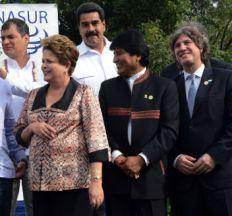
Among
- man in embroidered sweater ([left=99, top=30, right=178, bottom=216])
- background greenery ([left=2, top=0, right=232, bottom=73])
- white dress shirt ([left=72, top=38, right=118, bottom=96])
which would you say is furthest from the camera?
background greenery ([left=2, top=0, right=232, bottom=73])

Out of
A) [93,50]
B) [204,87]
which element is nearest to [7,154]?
[93,50]

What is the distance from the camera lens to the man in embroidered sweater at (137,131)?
4.02 m

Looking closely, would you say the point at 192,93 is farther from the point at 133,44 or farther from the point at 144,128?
the point at 133,44

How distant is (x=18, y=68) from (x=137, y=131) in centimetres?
128

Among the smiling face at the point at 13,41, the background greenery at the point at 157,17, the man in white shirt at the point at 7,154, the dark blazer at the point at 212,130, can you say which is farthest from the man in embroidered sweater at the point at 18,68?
the background greenery at the point at 157,17

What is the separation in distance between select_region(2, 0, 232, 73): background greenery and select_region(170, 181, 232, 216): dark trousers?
7.23 meters

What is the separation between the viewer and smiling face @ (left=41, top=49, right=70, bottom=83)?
3.72m

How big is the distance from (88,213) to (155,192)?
0.58 m

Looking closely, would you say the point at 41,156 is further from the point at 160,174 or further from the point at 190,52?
the point at 190,52

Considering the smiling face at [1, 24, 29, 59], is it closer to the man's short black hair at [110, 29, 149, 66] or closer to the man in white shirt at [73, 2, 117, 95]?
the man in white shirt at [73, 2, 117, 95]

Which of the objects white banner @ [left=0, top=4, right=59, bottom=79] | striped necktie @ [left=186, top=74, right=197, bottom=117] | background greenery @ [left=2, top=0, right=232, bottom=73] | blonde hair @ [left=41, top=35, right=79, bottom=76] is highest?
background greenery @ [left=2, top=0, right=232, bottom=73]

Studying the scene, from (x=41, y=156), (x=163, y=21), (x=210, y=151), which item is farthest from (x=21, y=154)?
(x=163, y=21)

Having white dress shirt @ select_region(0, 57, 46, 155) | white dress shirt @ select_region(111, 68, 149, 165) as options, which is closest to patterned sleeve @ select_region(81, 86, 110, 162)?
white dress shirt @ select_region(111, 68, 149, 165)

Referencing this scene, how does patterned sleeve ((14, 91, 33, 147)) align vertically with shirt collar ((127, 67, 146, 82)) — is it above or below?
below
